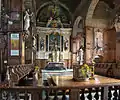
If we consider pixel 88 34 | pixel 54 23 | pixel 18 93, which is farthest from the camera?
pixel 54 23

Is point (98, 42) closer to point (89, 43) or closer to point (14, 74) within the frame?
point (89, 43)

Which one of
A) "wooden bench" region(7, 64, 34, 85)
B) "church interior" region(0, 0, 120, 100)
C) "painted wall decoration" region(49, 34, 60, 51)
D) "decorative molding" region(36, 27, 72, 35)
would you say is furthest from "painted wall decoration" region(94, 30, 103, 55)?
"wooden bench" region(7, 64, 34, 85)

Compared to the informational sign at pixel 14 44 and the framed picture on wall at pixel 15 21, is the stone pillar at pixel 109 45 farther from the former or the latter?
the framed picture on wall at pixel 15 21

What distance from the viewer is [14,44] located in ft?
29.1

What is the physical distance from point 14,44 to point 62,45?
13971 mm

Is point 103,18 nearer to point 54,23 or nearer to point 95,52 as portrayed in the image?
point 95,52

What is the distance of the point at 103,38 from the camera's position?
16.8 meters

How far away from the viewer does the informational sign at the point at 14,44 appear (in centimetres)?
884

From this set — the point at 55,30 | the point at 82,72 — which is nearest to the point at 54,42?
the point at 55,30

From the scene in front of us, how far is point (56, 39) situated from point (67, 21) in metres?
2.49

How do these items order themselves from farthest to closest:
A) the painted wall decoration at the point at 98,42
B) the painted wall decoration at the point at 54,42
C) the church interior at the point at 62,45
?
1. the painted wall decoration at the point at 54,42
2. the painted wall decoration at the point at 98,42
3. the church interior at the point at 62,45

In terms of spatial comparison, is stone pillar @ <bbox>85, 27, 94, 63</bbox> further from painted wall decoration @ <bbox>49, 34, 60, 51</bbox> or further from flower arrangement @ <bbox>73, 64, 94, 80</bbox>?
flower arrangement @ <bbox>73, 64, 94, 80</bbox>

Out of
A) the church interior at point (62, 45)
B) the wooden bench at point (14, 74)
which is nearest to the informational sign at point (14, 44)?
the church interior at point (62, 45)

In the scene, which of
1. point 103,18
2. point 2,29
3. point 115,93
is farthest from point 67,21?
point 115,93
